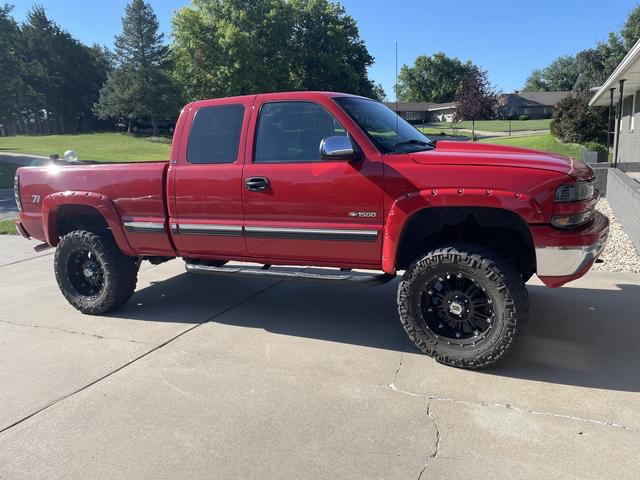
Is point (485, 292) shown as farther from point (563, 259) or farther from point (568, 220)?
point (568, 220)

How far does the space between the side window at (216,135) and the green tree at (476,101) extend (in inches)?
1684

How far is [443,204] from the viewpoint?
361 centimetres

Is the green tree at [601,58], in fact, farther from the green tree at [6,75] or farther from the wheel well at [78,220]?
the wheel well at [78,220]

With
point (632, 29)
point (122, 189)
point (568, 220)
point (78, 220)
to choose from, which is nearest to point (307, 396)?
point (568, 220)

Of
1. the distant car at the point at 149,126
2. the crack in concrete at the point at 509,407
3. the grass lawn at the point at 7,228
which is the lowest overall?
the crack in concrete at the point at 509,407

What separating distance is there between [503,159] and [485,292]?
3.11 ft

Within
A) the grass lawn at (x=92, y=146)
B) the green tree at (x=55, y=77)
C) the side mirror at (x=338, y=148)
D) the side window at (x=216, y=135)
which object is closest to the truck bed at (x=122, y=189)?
the side window at (x=216, y=135)

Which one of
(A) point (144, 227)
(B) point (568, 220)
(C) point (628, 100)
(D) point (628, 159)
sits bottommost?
(D) point (628, 159)

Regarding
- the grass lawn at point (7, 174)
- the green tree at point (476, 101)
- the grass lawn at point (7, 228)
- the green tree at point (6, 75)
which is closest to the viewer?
the grass lawn at point (7, 228)

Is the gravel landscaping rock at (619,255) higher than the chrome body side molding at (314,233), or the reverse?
the chrome body side molding at (314,233)

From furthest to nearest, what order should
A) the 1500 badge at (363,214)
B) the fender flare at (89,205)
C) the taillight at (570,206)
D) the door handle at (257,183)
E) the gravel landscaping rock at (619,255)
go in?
the gravel landscaping rock at (619,255), the fender flare at (89,205), the door handle at (257,183), the 1500 badge at (363,214), the taillight at (570,206)

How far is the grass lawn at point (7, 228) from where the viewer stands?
406 inches

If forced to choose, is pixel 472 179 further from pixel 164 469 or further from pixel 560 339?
pixel 164 469

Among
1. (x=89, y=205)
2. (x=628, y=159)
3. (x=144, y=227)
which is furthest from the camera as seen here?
(x=628, y=159)
